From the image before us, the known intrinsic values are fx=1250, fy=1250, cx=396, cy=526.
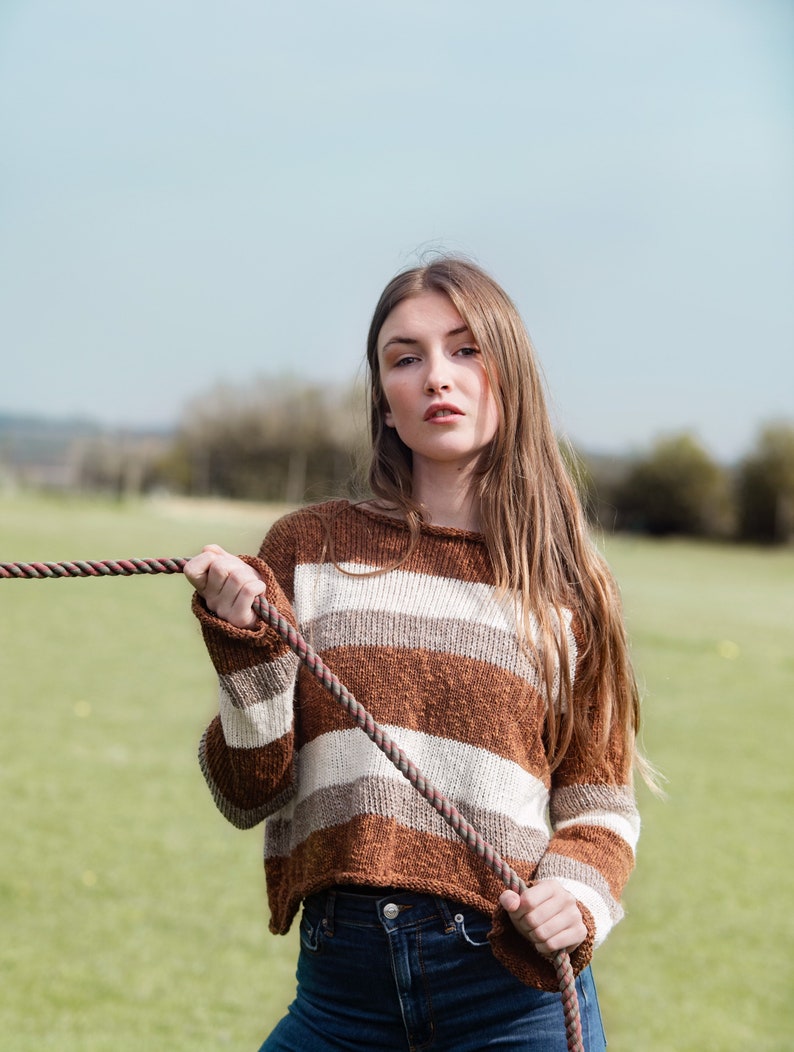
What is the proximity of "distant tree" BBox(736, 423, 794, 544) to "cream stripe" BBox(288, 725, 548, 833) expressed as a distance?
2991 centimetres

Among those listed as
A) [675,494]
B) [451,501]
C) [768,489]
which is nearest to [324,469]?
[675,494]

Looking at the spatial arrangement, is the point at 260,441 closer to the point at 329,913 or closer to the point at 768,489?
the point at 768,489

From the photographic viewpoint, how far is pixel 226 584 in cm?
158

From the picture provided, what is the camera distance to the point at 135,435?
122 ft

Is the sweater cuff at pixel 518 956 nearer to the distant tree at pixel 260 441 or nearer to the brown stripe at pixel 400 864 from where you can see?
the brown stripe at pixel 400 864

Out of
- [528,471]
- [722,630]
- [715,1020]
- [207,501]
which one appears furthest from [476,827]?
[207,501]

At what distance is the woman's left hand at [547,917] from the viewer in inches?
60.2

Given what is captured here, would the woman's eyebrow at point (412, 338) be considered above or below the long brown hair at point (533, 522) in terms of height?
above

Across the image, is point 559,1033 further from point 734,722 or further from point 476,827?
point 734,722

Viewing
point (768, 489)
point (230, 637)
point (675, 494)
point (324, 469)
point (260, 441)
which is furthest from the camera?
point (260, 441)

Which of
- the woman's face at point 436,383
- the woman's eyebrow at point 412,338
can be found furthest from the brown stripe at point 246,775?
the woman's eyebrow at point 412,338

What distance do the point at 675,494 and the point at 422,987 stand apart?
31.9m

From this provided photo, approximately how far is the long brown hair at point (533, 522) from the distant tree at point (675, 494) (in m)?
30.6

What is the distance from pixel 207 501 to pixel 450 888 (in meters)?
32.3
